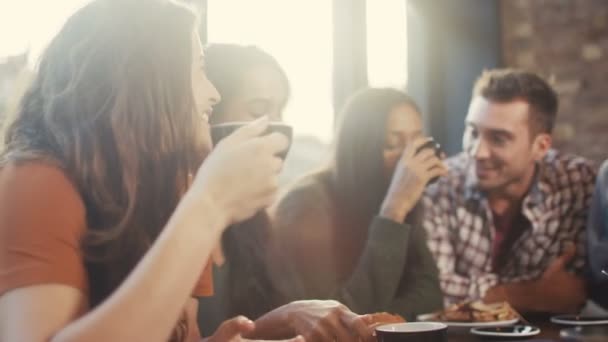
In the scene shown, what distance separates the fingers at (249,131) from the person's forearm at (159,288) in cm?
8

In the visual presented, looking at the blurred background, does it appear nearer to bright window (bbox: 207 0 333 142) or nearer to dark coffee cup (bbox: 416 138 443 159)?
bright window (bbox: 207 0 333 142)

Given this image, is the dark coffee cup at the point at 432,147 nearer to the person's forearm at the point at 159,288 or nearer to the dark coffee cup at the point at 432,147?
the dark coffee cup at the point at 432,147

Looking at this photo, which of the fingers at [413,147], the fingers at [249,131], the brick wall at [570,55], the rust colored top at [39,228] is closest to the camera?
the rust colored top at [39,228]

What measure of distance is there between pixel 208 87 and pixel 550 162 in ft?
3.08

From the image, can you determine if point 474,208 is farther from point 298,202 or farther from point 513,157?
point 298,202

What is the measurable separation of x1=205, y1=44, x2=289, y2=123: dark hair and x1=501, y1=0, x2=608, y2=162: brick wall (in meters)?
0.90

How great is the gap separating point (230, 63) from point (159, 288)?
0.39m

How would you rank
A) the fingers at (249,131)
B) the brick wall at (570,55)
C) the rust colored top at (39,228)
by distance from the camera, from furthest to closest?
the brick wall at (570,55), the fingers at (249,131), the rust colored top at (39,228)

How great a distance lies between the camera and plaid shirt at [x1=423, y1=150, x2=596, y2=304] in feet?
4.66

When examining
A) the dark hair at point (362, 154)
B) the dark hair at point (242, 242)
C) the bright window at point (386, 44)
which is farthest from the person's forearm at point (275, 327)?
the bright window at point (386, 44)

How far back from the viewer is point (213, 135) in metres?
0.80

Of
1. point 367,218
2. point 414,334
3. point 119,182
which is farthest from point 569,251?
point 119,182

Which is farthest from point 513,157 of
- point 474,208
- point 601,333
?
point 601,333

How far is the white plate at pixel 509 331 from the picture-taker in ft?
3.14
